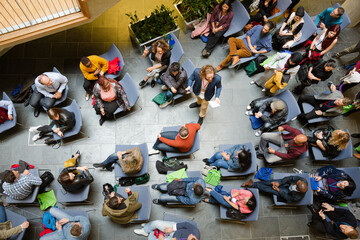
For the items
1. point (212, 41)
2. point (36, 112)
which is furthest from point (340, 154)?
point (36, 112)

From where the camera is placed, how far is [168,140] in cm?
470

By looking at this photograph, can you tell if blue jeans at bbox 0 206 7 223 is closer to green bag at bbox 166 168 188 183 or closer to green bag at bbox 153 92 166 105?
green bag at bbox 166 168 188 183

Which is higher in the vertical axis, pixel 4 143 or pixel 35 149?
pixel 4 143

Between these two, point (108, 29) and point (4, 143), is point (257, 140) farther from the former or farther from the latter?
point (4, 143)

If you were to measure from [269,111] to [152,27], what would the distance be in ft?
10.6

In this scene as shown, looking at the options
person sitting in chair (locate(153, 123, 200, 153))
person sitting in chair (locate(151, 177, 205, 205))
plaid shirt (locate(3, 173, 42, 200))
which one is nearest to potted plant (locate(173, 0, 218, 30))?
person sitting in chair (locate(153, 123, 200, 153))

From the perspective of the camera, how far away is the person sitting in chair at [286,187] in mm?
4254

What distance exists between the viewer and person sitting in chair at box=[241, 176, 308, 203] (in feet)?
14.0

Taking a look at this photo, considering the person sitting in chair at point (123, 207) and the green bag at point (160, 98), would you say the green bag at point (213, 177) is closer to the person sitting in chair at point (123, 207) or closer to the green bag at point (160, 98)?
the person sitting in chair at point (123, 207)

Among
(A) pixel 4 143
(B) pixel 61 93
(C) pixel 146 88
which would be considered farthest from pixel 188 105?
(A) pixel 4 143

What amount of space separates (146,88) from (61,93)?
→ 181cm

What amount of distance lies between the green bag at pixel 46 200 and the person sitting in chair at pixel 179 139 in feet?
7.28

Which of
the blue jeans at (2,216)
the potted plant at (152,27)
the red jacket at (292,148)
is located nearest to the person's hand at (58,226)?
the blue jeans at (2,216)

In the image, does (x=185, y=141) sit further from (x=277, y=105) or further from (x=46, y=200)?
(x=46, y=200)
